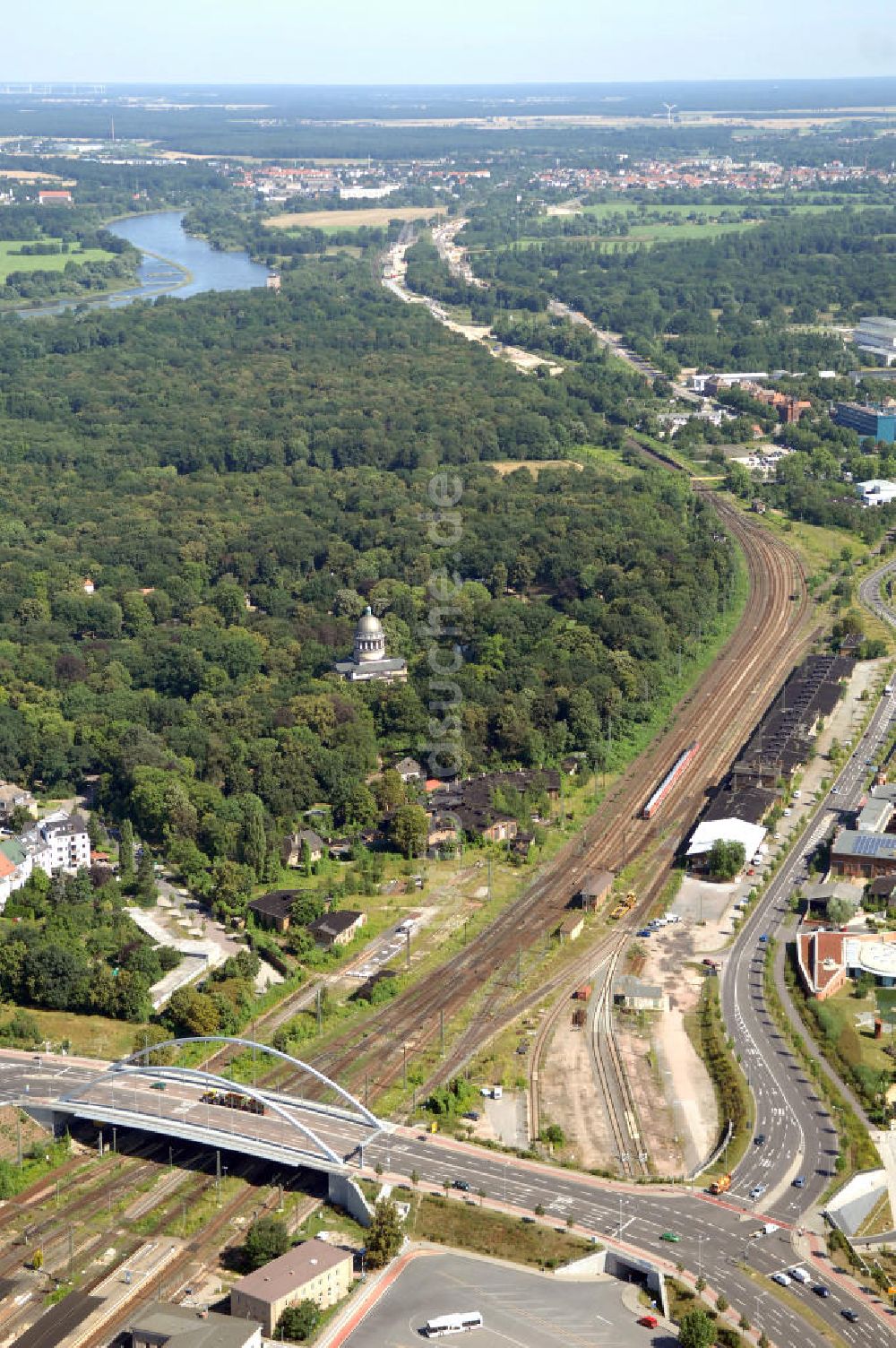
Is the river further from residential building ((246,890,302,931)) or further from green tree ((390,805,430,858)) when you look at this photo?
residential building ((246,890,302,931))

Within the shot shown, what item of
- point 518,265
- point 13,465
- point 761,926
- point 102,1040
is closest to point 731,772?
point 761,926

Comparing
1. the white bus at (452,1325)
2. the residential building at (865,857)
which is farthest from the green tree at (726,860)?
the white bus at (452,1325)

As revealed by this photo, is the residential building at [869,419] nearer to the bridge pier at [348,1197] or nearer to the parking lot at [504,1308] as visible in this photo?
the bridge pier at [348,1197]

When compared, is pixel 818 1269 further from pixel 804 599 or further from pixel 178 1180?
pixel 804 599

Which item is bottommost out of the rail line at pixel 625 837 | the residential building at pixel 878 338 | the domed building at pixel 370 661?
the rail line at pixel 625 837

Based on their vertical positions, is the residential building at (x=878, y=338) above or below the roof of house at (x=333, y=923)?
above
